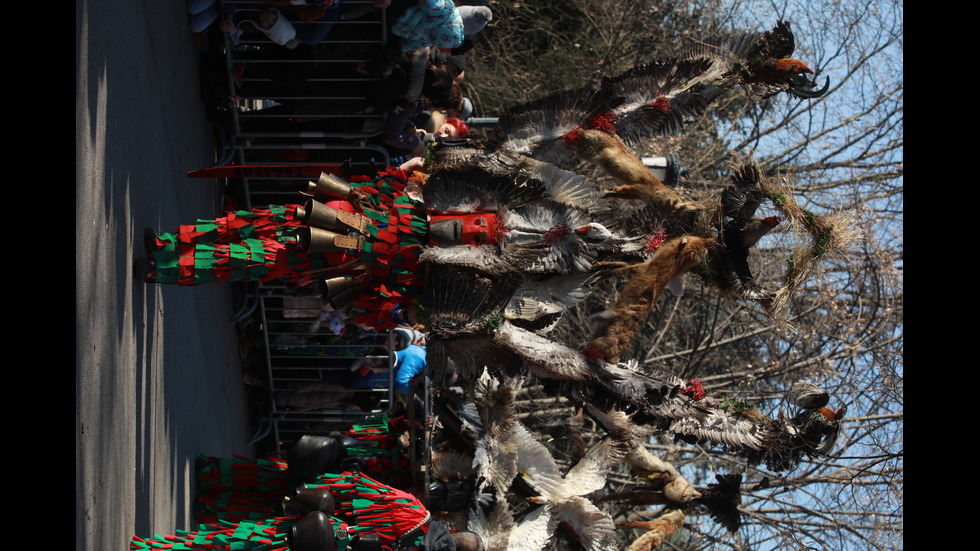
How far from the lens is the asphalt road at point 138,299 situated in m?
4.62

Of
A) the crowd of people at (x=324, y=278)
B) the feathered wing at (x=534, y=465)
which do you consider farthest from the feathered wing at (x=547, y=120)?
the feathered wing at (x=534, y=465)

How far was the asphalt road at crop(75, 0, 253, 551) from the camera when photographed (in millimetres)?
4617

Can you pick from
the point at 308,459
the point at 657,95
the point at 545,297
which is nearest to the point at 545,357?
the point at 545,297

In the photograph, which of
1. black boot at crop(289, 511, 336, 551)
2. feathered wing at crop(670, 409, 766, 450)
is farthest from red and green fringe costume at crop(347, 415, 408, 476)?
feathered wing at crop(670, 409, 766, 450)

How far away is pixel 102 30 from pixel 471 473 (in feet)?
11.5

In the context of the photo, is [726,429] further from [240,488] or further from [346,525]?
[240,488]

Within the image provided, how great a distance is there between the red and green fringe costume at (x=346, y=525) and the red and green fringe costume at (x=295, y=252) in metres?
0.97

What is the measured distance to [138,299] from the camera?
5457 millimetres

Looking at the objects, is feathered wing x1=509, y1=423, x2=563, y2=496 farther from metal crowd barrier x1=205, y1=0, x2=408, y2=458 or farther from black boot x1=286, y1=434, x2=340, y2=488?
metal crowd barrier x1=205, y1=0, x2=408, y2=458

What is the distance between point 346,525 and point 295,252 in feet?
5.25

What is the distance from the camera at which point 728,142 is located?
1301 cm

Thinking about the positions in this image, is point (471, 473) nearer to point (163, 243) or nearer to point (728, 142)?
point (163, 243)

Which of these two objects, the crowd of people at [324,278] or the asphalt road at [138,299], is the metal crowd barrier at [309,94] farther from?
the asphalt road at [138,299]

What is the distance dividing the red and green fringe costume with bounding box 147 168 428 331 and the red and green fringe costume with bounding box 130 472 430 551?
97 cm
